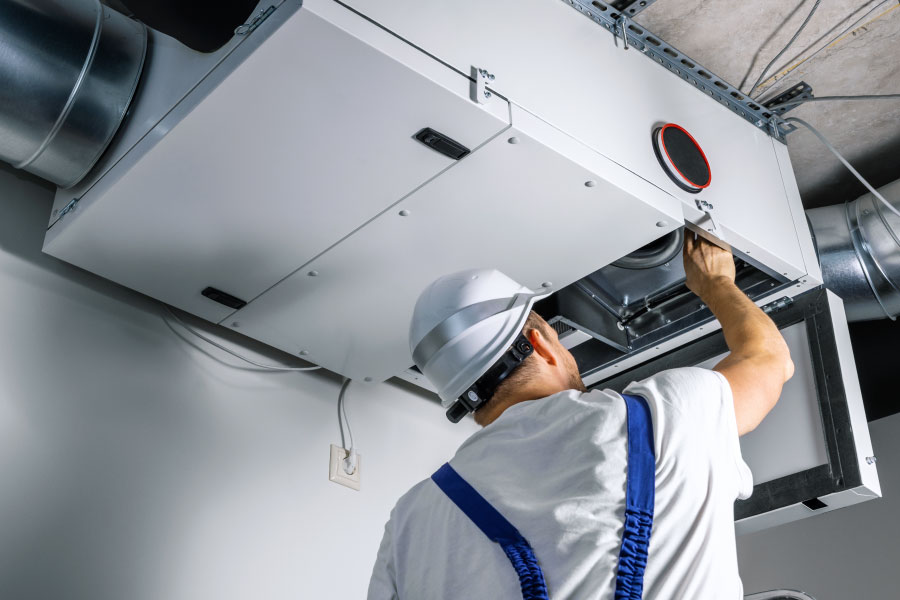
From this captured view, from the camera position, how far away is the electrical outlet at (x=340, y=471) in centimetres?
179

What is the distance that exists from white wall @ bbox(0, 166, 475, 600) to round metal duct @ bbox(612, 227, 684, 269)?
27.3 inches

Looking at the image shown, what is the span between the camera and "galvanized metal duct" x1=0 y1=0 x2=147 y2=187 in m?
1.33

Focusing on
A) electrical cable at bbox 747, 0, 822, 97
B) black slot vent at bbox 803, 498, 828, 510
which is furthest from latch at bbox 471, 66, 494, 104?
black slot vent at bbox 803, 498, 828, 510

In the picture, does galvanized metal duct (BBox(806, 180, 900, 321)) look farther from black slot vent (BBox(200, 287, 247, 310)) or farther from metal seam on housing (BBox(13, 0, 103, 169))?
metal seam on housing (BBox(13, 0, 103, 169))

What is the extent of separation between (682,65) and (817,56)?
1.00ft

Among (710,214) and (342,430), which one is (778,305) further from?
(342,430)

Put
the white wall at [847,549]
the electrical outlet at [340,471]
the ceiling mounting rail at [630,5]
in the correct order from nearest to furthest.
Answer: the ceiling mounting rail at [630,5]
the electrical outlet at [340,471]
the white wall at [847,549]

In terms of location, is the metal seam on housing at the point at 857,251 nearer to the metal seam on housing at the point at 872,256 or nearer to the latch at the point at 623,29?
the metal seam on housing at the point at 872,256

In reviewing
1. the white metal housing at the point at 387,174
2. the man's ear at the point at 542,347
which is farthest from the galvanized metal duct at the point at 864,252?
the man's ear at the point at 542,347

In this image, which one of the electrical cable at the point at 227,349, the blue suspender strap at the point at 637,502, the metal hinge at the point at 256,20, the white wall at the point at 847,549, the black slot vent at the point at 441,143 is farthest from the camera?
the white wall at the point at 847,549

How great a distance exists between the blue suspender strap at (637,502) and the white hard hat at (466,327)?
0.24 meters

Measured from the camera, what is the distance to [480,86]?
1.18 m

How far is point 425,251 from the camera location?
4.65 feet

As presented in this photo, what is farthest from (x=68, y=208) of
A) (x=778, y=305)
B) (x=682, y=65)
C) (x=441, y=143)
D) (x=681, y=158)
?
(x=778, y=305)
